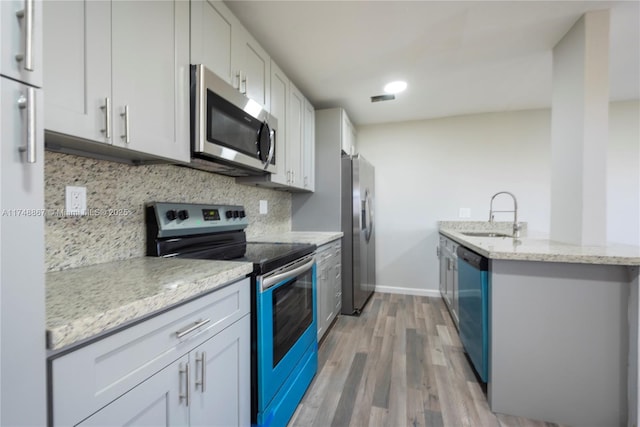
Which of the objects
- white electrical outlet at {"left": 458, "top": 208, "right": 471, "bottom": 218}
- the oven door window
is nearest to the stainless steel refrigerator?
the oven door window

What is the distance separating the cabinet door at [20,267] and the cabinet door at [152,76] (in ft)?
1.70

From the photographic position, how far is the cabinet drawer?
57cm

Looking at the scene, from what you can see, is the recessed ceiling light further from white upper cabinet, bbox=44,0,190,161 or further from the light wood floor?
the light wood floor

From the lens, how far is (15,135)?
48 cm

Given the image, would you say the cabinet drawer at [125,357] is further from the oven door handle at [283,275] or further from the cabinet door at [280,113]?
the cabinet door at [280,113]

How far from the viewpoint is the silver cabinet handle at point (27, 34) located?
0.49m

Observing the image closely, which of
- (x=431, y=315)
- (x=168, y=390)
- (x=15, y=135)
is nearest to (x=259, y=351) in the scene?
(x=168, y=390)

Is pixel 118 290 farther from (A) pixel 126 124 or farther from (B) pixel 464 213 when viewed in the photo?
(B) pixel 464 213

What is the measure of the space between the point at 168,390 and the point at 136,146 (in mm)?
824

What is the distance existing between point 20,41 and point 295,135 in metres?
2.05

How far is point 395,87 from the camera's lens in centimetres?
273

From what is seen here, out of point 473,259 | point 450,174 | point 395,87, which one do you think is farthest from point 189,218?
point 450,174

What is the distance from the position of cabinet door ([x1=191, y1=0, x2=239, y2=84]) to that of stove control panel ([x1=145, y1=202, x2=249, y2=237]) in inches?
28.4

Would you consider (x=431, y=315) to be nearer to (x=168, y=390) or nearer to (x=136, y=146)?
(x=168, y=390)
